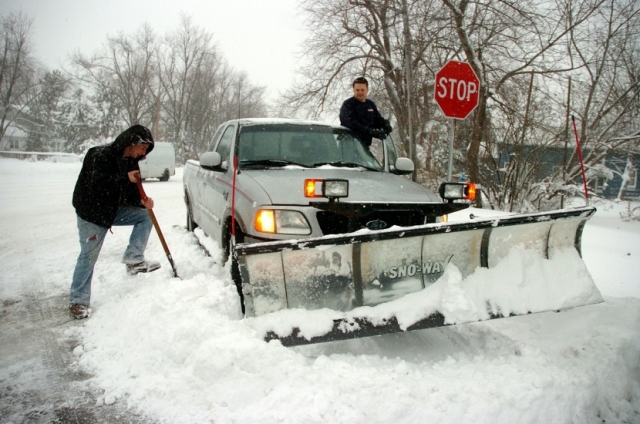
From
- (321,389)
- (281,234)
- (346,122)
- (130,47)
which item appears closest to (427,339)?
(321,389)

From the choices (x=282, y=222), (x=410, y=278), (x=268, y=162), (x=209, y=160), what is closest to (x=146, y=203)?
(x=209, y=160)

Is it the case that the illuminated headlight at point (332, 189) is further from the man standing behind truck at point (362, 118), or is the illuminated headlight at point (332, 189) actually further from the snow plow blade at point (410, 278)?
the man standing behind truck at point (362, 118)

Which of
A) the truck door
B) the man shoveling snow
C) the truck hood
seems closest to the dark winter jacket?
the truck hood

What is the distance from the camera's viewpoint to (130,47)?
4244cm

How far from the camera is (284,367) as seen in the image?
2.64 m

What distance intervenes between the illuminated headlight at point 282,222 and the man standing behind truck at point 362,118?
2.15m

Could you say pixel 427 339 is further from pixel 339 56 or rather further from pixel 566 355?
pixel 339 56

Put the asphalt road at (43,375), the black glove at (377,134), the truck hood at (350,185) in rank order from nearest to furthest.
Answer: the asphalt road at (43,375) < the truck hood at (350,185) < the black glove at (377,134)

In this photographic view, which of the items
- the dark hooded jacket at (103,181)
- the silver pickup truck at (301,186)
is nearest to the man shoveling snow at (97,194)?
the dark hooded jacket at (103,181)

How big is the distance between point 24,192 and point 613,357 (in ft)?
51.7

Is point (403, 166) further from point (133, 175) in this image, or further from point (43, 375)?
point (43, 375)

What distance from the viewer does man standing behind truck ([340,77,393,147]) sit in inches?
207

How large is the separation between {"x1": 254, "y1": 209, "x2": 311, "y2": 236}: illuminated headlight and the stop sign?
4.48m

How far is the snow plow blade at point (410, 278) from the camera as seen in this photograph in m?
2.85
